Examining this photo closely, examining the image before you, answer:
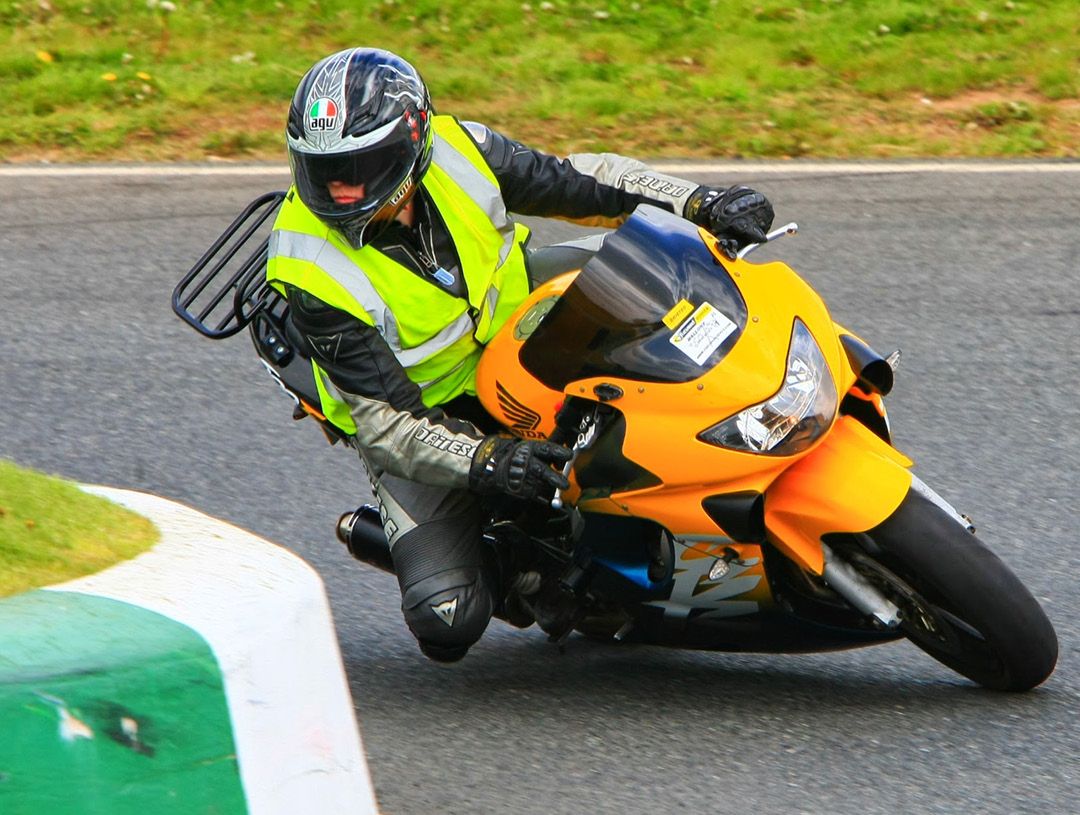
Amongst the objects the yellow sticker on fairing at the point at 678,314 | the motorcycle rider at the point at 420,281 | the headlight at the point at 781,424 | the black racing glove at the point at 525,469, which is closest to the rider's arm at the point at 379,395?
the motorcycle rider at the point at 420,281

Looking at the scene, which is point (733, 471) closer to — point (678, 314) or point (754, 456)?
point (754, 456)

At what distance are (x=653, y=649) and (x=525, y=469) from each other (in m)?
1.09

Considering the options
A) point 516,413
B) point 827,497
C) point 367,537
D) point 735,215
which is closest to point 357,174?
point 516,413

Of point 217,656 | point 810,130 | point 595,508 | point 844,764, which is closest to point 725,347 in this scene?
point 595,508

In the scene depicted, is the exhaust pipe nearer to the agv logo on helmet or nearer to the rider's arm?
the rider's arm

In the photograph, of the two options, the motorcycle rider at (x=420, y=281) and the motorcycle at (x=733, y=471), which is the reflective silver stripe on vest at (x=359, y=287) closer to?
the motorcycle rider at (x=420, y=281)

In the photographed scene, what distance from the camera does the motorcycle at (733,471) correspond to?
3590 millimetres

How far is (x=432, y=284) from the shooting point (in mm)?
4105

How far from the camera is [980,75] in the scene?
924cm

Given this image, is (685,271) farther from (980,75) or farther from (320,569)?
(980,75)

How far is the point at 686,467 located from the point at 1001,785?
3.15 feet

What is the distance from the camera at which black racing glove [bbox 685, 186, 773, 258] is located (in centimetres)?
408

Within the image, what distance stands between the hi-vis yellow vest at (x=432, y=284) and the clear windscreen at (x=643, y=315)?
288 mm

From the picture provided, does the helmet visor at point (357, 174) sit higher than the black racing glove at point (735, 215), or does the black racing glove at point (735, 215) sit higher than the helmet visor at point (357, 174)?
the helmet visor at point (357, 174)
